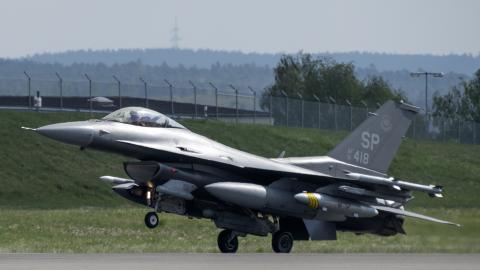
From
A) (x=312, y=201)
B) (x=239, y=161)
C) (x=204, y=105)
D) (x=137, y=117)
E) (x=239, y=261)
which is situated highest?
(x=137, y=117)

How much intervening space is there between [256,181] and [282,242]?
183cm

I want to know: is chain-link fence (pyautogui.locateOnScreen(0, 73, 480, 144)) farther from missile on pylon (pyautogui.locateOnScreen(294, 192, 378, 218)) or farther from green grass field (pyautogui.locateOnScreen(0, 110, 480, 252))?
missile on pylon (pyautogui.locateOnScreen(294, 192, 378, 218))

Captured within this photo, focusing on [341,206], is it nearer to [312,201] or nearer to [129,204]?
[312,201]

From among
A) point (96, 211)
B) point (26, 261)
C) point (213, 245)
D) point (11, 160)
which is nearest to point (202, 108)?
point (11, 160)

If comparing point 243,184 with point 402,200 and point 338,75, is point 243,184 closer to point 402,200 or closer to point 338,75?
point 402,200

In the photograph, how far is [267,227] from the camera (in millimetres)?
31906

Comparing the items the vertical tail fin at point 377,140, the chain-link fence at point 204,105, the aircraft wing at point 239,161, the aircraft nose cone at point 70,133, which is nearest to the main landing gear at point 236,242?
the aircraft wing at point 239,161

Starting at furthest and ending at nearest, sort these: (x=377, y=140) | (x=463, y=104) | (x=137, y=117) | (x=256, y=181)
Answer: (x=463, y=104)
(x=377, y=140)
(x=256, y=181)
(x=137, y=117)

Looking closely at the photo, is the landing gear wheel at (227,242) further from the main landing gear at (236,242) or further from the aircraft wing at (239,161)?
the aircraft wing at (239,161)

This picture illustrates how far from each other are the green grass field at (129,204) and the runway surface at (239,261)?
2954mm

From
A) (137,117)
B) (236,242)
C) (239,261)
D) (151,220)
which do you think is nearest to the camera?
(239,261)

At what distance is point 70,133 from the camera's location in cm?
3069

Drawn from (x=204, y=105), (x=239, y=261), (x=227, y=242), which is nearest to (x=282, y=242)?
(x=227, y=242)

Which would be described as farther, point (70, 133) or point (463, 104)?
point (463, 104)
